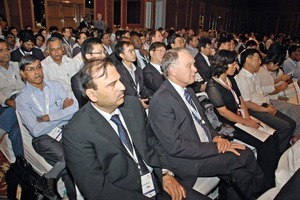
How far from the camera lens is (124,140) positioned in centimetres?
164

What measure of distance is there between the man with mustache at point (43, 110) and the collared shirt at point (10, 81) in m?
0.94

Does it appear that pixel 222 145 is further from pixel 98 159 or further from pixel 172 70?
pixel 98 159

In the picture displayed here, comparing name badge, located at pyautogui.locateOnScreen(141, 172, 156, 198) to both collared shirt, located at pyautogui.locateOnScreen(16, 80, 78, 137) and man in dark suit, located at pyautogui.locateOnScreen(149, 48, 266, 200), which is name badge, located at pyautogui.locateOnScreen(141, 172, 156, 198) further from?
collared shirt, located at pyautogui.locateOnScreen(16, 80, 78, 137)

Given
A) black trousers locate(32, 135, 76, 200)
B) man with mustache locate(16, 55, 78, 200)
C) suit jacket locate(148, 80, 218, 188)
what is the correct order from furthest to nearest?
1. man with mustache locate(16, 55, 78, 200)
2. black trousers locate(32, 135, 76, 200)
3. suit jacket locate(148, 80, 218, 188)

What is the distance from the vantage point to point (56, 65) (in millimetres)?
3668

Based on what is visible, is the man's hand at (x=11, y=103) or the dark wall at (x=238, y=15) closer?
the man's hand at (x=11, y=103)

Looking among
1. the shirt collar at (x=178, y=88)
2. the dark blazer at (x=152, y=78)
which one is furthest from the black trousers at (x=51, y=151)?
the dark blazer at (x=152, y=78)

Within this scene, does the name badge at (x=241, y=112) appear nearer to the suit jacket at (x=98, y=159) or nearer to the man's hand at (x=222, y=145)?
the man's hand at (x=222, y=145)

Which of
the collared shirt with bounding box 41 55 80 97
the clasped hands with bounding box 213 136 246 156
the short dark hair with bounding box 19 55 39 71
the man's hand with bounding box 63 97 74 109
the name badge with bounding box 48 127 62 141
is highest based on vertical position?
the short dark hair with bounding box 19 55 39 71

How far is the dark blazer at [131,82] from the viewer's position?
335 centimetres

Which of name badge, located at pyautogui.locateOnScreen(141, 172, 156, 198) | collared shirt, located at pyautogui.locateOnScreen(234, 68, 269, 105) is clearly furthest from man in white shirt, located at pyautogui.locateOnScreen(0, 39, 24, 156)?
collared shirt, located at pyautogui.locateOnScreen(234, 68, 269, 105)

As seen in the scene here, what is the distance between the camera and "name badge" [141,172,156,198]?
1674 millimetres

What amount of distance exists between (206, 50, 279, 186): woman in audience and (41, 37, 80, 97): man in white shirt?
206 cm

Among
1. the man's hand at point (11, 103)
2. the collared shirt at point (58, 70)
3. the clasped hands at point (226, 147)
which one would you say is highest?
the collared shirt at point (58, 70)
